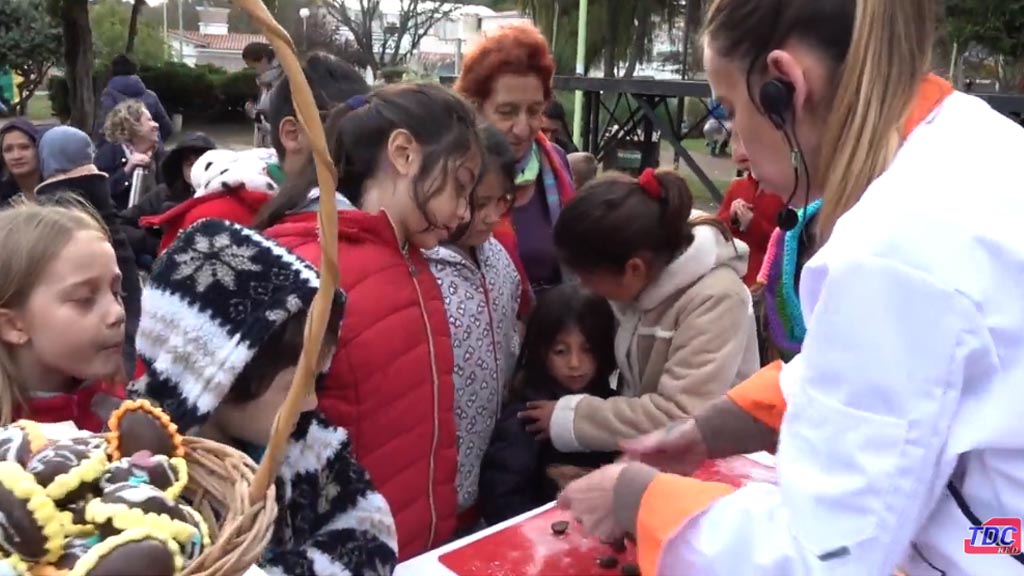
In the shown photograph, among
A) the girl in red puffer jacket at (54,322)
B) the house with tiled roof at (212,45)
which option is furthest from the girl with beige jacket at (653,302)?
the house with tiled roof at (212,45)

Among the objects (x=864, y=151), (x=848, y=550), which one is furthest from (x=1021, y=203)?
(x=848, y=550)

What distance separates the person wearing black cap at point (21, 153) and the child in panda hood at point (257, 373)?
382cm

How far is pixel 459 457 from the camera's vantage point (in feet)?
6.27

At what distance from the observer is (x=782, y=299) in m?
2.69

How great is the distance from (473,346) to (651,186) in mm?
646

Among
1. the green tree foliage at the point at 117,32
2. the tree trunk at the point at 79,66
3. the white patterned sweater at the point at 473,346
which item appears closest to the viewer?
the white patterned sweater at the point at 473,346

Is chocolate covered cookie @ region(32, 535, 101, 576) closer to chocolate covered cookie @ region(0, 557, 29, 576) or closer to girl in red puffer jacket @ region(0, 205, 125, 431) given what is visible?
chocolate covered cookie @ region(0, 557, 29, 576)

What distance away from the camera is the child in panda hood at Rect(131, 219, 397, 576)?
4.20 ft

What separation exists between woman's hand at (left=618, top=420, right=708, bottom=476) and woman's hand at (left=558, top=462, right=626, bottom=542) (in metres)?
0.31

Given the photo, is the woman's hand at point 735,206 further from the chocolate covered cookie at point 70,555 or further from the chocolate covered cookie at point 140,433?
the chocolate covered cookie at point 70,555

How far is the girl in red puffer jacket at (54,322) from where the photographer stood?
1.38 m

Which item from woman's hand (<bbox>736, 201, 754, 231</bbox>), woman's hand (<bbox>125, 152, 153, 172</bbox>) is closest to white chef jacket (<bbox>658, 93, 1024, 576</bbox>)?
A: woman's hand (<bbox>736, 201, 754, 231</bbox>)

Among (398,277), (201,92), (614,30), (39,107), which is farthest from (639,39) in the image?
(398,277)

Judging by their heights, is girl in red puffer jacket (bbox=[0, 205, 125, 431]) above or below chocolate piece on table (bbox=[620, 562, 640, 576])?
above
